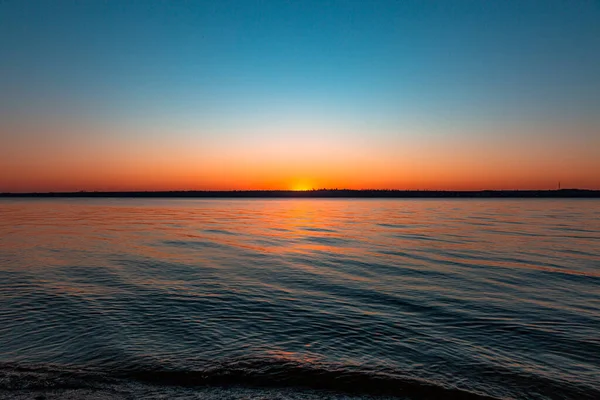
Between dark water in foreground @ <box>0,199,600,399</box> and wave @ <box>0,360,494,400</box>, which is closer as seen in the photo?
wave @ <box>0,360,494,400</box>

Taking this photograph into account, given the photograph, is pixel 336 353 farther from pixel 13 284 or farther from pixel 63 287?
pixel 13 284

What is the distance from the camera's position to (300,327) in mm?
12023

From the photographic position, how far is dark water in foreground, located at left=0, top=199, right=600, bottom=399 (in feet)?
27.1

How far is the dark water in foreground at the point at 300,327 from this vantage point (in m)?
8.27

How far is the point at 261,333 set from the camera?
11.5 metres

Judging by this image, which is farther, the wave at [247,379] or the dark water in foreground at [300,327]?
the dark water in foreground at [300,327]

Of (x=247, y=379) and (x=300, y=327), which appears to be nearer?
(x=247, y=379)

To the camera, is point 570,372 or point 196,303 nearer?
point 570,372

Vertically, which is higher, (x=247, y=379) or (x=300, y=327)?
(x=247, y=379)

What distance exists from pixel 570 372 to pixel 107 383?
9.68 meters

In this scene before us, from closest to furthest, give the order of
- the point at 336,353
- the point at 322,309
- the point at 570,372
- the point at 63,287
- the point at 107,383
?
the point at 107,383 < the point at 570,372 < the point at 336,353 < the point at 322,309 < the point at 63,287

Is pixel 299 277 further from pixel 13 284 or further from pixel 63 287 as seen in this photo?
pixel 13 284

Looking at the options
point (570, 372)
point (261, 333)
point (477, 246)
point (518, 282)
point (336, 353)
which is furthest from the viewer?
point (477, 246)

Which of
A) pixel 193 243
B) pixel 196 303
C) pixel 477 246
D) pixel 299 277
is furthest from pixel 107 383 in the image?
pixel 477 246
